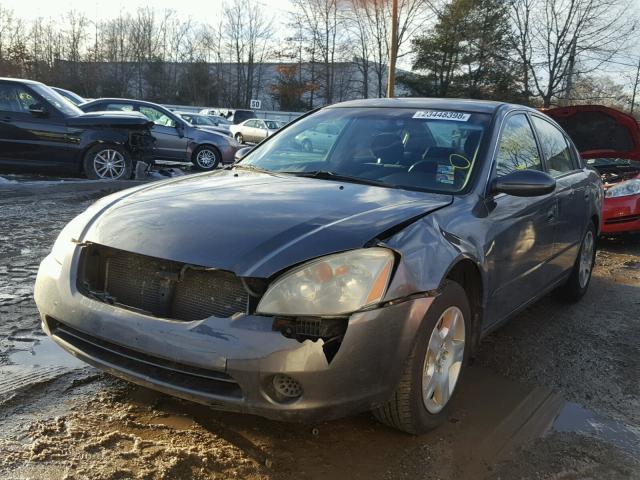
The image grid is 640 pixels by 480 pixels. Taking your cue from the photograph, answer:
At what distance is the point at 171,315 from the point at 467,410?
1603mm

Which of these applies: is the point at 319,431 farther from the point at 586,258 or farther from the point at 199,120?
the point at 199,120

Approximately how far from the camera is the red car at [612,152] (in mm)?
7363

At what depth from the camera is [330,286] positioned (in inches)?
87.1

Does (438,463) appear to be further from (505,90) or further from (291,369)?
(505,90)

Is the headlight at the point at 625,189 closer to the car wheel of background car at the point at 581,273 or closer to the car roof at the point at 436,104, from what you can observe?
the car wheel of background car at the point at 581,273

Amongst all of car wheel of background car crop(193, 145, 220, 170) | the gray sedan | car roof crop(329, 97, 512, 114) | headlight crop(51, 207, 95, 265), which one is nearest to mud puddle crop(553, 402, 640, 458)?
car roof crop(329, 97, 512, 114)

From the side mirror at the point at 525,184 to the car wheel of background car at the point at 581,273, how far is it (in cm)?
198

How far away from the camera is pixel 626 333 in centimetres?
436

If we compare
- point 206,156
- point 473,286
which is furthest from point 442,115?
point 206,156

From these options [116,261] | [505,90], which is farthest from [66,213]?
[505,90]

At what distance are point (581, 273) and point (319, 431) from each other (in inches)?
131

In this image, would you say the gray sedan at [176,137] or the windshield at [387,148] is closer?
the windshield at [387,148]

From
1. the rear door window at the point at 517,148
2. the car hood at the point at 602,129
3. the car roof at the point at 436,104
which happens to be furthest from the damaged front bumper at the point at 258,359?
the car hood at the point at 602,129

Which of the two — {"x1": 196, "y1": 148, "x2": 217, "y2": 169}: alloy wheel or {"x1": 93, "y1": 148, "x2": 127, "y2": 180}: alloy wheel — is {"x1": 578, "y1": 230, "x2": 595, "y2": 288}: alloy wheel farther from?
{"x1": 196, "y1": 148, "x2": 217, "y2": 169}: alloy wheel
